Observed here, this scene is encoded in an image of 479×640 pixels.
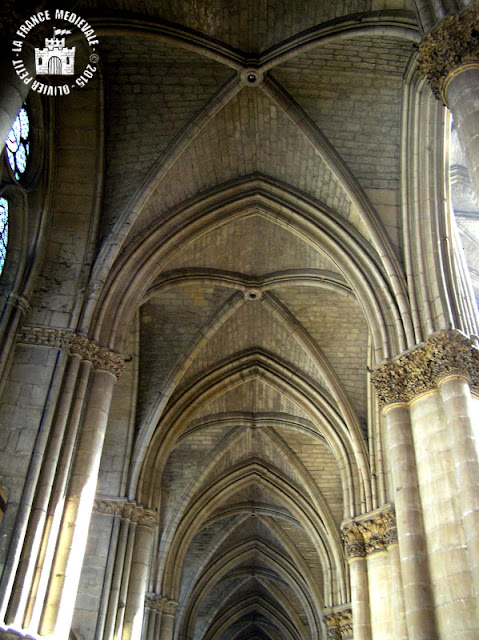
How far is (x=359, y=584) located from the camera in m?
14.2

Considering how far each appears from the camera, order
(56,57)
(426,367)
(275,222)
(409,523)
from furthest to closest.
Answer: (275,222) < (426,367) < (56,57) < (409,523)

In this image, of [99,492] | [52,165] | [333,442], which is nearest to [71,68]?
[52,165]

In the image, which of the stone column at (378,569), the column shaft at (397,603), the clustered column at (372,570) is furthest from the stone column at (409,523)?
the stone column at (378,569)

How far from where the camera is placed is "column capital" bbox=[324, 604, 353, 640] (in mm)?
18094

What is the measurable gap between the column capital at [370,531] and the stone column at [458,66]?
8.86 metres

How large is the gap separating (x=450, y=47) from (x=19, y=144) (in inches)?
248

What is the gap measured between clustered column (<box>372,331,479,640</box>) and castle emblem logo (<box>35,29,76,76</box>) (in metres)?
6.04

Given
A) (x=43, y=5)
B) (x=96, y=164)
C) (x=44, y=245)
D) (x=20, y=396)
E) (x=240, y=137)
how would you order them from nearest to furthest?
(x=43, y=5) → (x=20, y=396) → (x=44, y=245) → (x=96, y=164) → (x=240, y=137)

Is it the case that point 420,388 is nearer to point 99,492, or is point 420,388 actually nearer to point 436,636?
point 436,636

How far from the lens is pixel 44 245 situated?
10727 mm

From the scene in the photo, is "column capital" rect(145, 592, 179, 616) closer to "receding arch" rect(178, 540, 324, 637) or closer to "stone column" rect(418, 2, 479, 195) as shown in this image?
"receding arch" rect(178, 540, 324, 637)

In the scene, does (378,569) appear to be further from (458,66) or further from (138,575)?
(458,66)

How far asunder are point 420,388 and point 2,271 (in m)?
6.05

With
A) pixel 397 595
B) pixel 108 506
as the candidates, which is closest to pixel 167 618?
pixel 108 506
